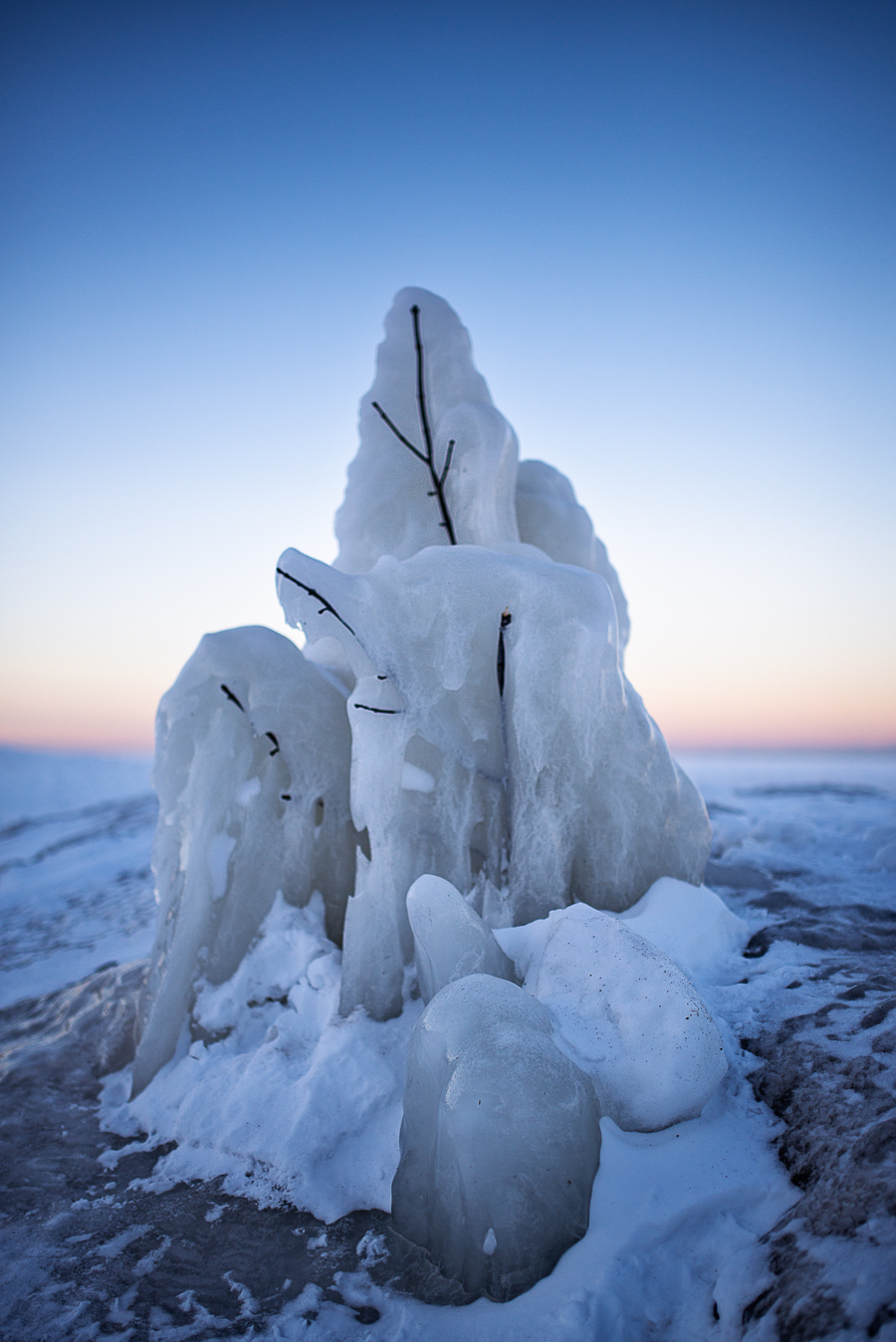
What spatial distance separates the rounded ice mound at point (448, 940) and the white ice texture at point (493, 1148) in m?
0.52

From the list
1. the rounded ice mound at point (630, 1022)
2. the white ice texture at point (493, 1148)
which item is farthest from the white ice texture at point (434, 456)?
the white ice texture at point (493, 1148)

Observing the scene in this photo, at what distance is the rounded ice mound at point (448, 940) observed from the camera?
2.67m

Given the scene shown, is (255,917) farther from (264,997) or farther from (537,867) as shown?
(537,867)

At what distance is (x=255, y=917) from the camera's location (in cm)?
382

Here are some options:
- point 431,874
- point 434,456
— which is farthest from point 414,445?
point 431,874

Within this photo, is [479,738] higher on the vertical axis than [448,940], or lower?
higher

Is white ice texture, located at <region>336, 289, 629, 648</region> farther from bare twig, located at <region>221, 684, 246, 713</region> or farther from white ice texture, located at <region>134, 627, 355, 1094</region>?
bare twig, located at <region>221, 684, 246, 713</region>

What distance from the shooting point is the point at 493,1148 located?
1.78m

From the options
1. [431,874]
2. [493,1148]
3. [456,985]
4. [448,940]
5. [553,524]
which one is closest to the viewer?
[493,1148]

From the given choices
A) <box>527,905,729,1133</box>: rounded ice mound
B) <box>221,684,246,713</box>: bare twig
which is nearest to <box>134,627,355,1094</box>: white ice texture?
<box>221,684,246,713</box>: bare twig

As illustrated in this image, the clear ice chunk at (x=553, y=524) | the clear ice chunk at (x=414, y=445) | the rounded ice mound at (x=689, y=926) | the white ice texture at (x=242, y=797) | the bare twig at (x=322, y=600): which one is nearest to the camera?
the rounded ice mound at (x=689, y=926)

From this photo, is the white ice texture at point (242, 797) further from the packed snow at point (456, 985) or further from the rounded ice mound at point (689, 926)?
the rounded ice mound at point (689, 926)

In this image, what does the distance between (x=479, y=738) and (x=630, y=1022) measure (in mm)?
1727

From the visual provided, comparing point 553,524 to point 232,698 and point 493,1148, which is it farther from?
point 493,1148
